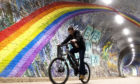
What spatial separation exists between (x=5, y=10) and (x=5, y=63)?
8.73 feet

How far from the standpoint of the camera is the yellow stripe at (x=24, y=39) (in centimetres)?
924

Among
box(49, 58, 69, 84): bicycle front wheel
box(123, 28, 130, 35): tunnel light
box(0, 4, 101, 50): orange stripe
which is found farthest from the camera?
box(123, 28, 130, 35): tunnel light

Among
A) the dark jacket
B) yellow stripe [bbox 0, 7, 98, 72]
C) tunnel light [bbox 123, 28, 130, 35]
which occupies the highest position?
the dark jacket

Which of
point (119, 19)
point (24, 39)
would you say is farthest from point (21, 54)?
point (119, 19)

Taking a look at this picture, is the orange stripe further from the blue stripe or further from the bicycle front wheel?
→ the bicycle front wheel

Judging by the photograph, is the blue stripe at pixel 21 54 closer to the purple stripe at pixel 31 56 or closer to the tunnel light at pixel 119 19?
the purple stripe at pixel 31 56

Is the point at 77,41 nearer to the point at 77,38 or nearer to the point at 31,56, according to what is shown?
the point at 77,38

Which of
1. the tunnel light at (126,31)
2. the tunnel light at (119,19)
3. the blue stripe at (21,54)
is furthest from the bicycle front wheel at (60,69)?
the tunnel light at (126,31)

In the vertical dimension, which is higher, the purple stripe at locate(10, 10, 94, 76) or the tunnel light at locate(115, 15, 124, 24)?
the tunnel light at locate(115, 15, 124, 24)

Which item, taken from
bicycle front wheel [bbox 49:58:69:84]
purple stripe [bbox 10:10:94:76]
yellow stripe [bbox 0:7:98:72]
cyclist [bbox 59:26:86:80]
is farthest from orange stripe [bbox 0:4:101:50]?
bicycle front wheel [bbox 49:58:69:84]

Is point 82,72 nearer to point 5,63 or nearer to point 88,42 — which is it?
point 5,63

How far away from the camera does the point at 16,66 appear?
9680 mm

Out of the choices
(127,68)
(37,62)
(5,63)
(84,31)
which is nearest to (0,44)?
(5,63)

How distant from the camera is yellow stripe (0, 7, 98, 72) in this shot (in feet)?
30.3
